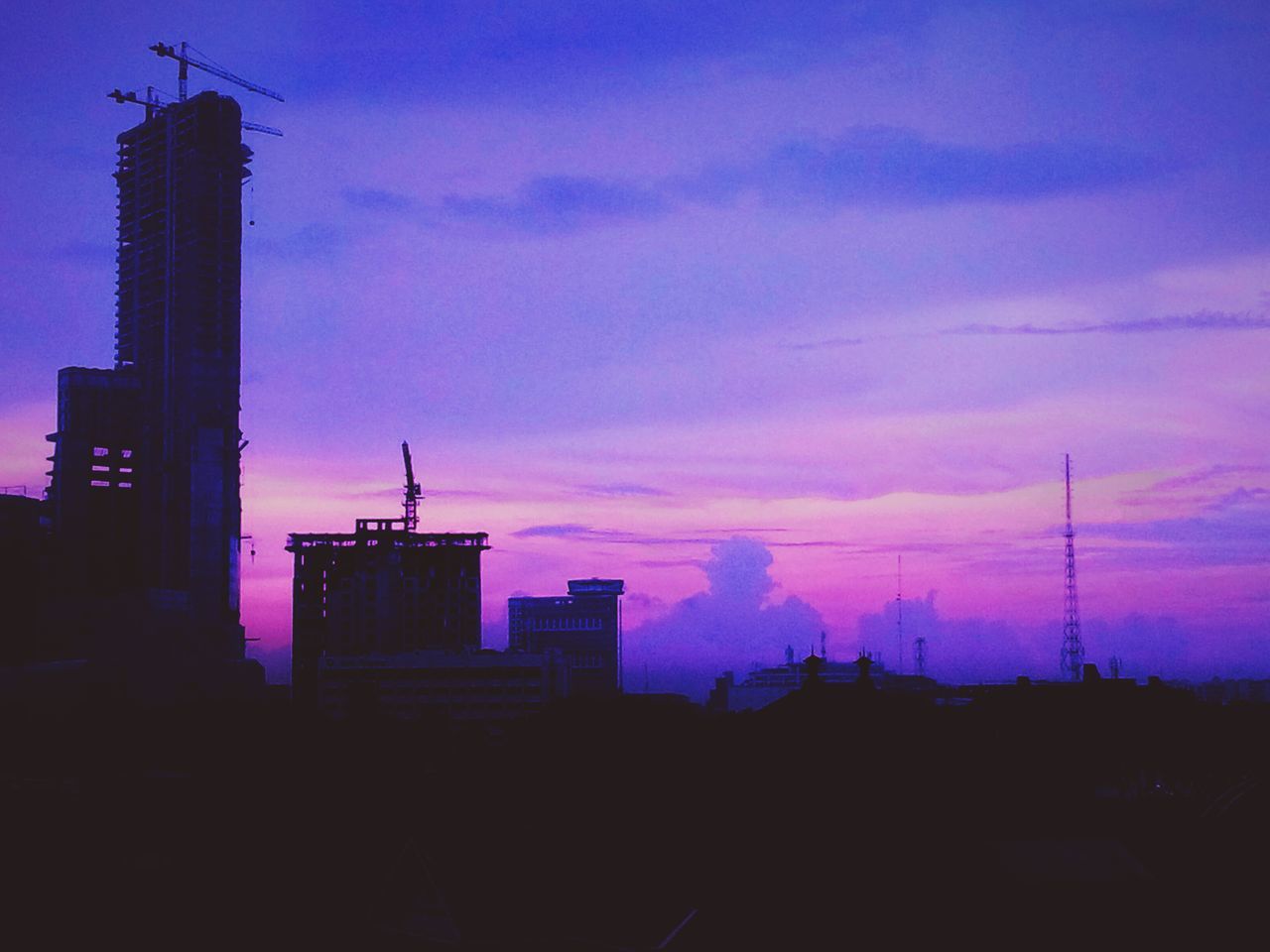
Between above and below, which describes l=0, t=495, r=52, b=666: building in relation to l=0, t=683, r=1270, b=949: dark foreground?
above

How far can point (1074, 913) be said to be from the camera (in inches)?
1526

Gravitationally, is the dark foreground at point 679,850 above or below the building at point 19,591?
below

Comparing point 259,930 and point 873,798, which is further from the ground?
point 873,798

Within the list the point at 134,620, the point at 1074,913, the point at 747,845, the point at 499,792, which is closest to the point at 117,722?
the point at 134,620

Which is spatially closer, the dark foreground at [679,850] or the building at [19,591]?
the dark foreground at [679,850]

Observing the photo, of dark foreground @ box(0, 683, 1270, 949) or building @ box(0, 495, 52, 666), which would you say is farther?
building @ box(0, 495, 52, 666)

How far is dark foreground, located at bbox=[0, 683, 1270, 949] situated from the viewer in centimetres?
3888

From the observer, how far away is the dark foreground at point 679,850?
3888cm

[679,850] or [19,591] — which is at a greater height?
[19,591]

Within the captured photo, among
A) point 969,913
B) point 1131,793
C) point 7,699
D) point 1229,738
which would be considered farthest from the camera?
point 7,699

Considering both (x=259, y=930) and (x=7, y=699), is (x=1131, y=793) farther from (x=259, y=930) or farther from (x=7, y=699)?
(x=7, y=699)

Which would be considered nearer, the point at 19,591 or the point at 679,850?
the point at 679,850

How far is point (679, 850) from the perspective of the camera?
4431cm

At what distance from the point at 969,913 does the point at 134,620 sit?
167m
